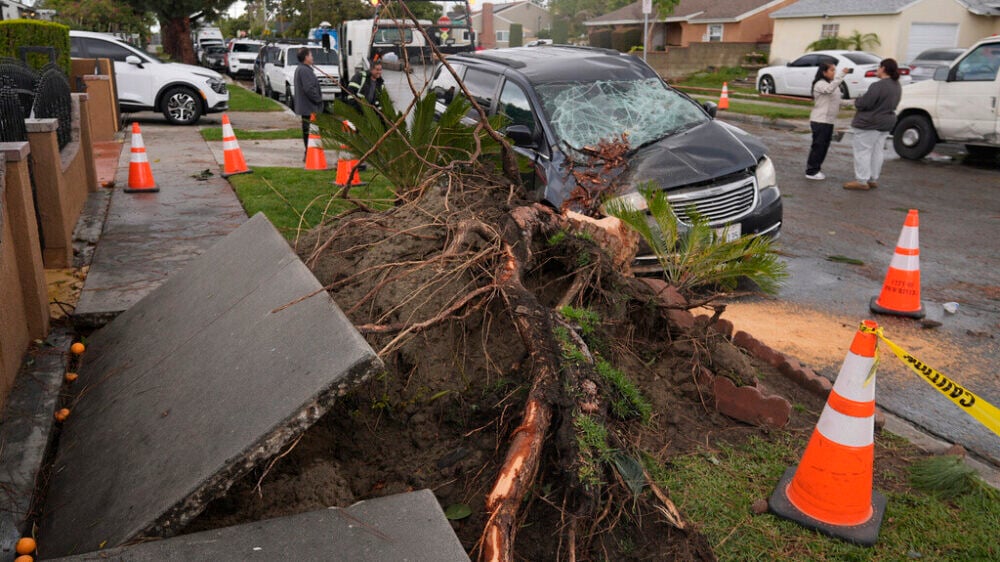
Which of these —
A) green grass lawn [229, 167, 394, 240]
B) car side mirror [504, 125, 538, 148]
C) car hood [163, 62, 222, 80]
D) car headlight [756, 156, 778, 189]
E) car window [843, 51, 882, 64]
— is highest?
car window [843, 51, 882, 64]

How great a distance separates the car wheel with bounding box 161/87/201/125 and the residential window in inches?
1469

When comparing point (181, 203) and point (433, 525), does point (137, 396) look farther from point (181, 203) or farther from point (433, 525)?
point (181, 203)

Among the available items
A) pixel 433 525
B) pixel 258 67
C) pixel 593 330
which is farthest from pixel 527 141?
pixel 258 67

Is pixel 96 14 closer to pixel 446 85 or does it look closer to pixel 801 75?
pixel 801 75

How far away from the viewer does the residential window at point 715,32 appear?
154 feet

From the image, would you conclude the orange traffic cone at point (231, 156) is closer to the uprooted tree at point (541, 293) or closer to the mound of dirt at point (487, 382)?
the uprooted tree at point (541, 293)

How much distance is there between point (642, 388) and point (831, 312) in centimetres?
285

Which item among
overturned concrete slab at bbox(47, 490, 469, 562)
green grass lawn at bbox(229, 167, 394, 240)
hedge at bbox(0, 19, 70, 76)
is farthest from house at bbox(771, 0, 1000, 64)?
overturned concrete slab at bbox(47, 490, 469, 562)

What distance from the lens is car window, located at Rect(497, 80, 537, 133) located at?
24.0ft

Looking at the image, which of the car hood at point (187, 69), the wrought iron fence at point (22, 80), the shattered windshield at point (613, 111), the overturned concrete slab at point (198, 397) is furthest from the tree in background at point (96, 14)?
the overturned concrete slab at point (198, 397)

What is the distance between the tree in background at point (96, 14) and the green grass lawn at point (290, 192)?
2806 cm

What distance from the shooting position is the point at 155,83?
53.8 feet

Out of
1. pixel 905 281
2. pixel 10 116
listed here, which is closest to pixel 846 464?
pixel 905 281

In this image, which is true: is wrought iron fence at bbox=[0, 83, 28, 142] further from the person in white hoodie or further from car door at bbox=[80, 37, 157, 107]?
car door at bbox=[80, 37, 157, 107]
